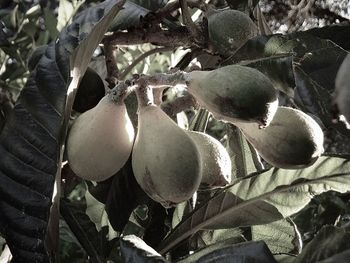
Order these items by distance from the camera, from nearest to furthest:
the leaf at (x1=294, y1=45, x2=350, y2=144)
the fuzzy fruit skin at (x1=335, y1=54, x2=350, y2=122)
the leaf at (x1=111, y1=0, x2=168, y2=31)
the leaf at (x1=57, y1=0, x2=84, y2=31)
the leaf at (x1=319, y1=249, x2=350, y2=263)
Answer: the fuzzy fruit skin at (x1=335, y1=54, x2=350, y2=122)
the leaf at (x1=319, y1=249, x2=350, y2=263)
the leaf at (x1=294, y1=45, x2=350, y2=144)
the leaf at (x1=111, y1=0, x2=168, y2=31)
the leaf at (x1=57, y1=0, x2=84, y2=31)

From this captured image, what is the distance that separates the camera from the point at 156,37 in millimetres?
1030

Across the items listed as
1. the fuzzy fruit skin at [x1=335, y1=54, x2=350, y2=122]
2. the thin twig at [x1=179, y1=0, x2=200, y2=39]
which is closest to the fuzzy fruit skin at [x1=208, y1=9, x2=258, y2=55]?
the thin twig at [x1=179, y1=0, x2=200, y2=39]

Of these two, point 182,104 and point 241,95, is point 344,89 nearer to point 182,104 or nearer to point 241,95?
point 241,95

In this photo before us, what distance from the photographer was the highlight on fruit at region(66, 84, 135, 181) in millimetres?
789

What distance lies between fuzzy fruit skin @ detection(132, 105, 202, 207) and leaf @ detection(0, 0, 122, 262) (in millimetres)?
109

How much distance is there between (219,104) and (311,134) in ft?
0.42

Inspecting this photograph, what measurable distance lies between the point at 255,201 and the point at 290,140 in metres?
0.21

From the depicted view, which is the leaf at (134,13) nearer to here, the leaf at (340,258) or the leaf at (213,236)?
the leaf at (213,236)

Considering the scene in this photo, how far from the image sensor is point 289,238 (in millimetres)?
1044

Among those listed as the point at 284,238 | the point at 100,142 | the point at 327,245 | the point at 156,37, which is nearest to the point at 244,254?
the point at 327,245

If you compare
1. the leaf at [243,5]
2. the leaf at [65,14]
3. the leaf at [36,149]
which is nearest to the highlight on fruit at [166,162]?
the leaf at [36,149]

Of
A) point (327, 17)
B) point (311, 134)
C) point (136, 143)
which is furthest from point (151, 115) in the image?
point (327, 17)

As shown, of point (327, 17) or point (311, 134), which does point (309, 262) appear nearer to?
point (311, 134)

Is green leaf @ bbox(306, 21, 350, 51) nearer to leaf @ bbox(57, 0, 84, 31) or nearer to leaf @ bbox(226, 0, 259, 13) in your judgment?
leaf @ bbox(226, 0, 259, 13)
